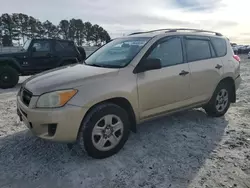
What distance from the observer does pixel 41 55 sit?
9.91 meters

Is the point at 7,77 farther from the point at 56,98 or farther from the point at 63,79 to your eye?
the point at 56,98

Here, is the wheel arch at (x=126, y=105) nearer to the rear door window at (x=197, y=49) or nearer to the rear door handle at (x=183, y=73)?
the rear door handle at (x=183, y=73)

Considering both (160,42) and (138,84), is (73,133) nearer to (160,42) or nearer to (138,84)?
(138,84)

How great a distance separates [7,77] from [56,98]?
7035 millimetres

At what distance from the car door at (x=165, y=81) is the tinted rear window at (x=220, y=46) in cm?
104

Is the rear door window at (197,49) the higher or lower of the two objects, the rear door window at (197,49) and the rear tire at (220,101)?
the higher

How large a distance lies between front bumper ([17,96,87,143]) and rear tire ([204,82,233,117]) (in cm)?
285

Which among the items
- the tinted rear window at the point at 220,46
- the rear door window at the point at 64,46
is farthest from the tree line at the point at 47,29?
the tinted rear window at the point at 220,46

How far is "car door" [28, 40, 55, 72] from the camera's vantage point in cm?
975

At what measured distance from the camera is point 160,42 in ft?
13.4

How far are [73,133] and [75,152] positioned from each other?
621mm

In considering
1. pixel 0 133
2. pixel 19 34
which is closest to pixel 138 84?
pixel 0 133

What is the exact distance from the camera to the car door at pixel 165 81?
12.3 feet

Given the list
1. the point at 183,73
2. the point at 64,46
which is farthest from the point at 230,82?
the point at 64,46
